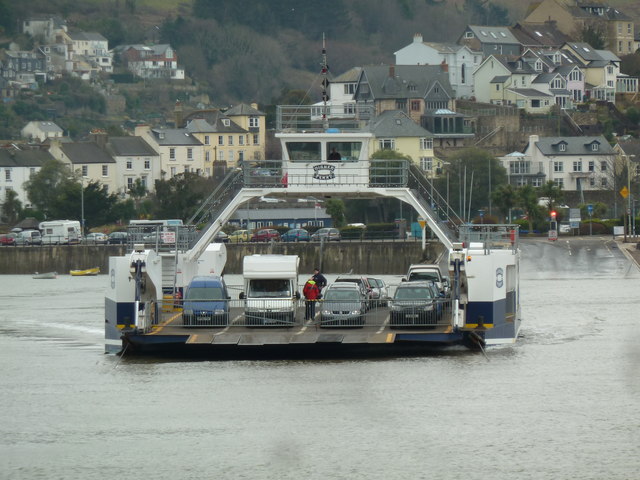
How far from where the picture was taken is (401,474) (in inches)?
1320

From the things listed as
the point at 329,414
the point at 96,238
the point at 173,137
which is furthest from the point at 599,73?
the point at 329,414

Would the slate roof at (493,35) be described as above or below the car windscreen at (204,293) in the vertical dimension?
above

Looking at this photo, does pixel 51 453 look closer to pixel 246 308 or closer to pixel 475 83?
pixel 246 308

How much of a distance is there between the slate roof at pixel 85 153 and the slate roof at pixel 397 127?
23701 millimetres

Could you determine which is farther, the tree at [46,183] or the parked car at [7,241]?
the tree at [46,183]

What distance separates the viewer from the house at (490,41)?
606 ft

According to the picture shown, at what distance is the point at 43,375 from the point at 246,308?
241 inches

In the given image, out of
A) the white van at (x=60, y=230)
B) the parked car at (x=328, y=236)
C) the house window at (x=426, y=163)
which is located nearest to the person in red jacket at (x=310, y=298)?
the parked car at (x=328, y=236)

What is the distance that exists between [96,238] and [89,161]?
2981cm

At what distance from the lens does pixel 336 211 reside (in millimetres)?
116562

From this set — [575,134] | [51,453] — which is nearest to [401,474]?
[51,453]

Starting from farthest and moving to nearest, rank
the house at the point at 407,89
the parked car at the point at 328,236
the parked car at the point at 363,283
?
the house at the point at 407,89
the parked car at the point at 328,236
the parked car at the point at 363,283

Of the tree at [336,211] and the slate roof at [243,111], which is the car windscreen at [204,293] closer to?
the tree at [336,211]

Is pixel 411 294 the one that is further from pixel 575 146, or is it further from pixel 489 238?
pixel 575 146
